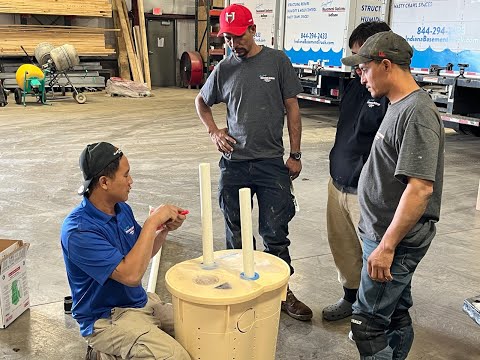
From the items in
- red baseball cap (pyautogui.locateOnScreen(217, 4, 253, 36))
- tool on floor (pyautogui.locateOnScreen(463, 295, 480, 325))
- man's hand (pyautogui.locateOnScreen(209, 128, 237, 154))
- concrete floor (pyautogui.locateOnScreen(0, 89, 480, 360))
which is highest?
red baseball cap (pyautogui.locateOnScreen(217, 4, 253, 36))

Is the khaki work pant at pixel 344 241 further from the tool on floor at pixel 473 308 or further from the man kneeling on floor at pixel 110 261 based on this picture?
the man kneeling on floor at pixel 110 261

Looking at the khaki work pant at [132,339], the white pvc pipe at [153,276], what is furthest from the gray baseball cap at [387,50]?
the white pvc pipe at [153,276]

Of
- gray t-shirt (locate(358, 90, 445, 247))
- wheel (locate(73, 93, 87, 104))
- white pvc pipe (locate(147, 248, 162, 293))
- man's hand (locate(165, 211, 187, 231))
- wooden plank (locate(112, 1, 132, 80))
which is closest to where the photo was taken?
gray t-shirt (locate(358, 90, 445, 247))

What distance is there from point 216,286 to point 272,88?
5.32 feet

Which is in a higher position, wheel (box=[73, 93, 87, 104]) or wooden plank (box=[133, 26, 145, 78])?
wooden plank (box=[133, 26, 145, 78])

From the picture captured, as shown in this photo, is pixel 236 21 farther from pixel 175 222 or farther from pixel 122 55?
pixel 122 55

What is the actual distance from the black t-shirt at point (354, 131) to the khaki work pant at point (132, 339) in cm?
141

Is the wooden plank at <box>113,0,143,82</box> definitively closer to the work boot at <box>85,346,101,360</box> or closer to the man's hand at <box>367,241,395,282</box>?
the work boot at <box>85,346,101,360</box>

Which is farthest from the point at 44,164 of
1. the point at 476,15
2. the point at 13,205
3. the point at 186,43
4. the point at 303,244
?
the point at 186,43

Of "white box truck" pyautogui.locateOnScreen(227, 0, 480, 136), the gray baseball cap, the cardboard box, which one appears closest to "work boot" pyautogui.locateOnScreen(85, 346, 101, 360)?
the cardboard box

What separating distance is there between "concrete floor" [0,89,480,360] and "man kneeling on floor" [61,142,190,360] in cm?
79

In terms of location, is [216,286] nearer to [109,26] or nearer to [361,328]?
[361,328]

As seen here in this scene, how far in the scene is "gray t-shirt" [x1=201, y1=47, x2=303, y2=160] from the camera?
137 inches

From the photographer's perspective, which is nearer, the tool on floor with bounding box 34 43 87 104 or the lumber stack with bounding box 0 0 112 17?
the tool on floor with bounding box 34 43 87 104
